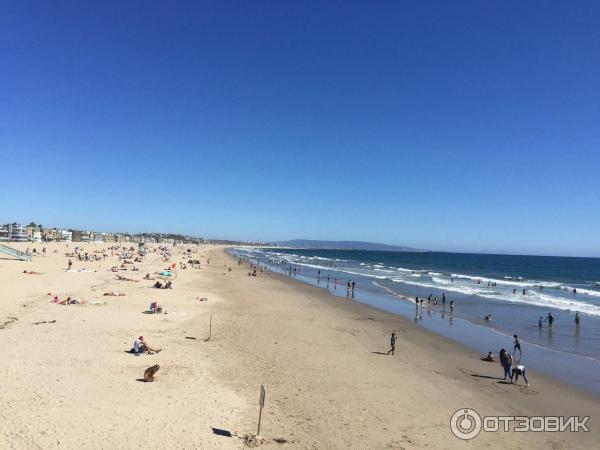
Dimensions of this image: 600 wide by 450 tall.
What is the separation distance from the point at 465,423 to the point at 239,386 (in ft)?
20.5

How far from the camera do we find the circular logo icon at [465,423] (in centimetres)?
984

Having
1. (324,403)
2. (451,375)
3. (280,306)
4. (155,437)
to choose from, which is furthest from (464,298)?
(155,437)

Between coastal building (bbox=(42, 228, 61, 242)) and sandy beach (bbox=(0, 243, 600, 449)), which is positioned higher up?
coastal building (bbox=(42, 228, 61, 242))

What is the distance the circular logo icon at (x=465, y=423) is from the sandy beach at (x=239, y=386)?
193mm

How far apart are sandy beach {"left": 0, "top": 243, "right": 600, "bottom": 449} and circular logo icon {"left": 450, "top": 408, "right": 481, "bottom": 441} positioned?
0.63 ft

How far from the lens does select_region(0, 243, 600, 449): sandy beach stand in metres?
8.85

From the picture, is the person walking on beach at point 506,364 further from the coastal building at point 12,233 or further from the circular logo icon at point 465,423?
the coastal building at point 12,233

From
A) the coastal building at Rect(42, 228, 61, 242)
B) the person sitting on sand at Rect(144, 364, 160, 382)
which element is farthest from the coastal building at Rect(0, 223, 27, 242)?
the person sitting on sand at Rect(144, 364, 160, 382)

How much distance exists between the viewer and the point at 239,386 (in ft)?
38.5

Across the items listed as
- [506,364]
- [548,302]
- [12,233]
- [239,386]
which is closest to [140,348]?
[239,386]

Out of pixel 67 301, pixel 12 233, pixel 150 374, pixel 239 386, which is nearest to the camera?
pixel 150 374

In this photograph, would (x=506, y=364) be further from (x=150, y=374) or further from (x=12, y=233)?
(x=12, y=233)

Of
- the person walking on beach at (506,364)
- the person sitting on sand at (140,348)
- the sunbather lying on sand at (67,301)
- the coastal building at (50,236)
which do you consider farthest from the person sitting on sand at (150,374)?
the coastal building at (50,236)

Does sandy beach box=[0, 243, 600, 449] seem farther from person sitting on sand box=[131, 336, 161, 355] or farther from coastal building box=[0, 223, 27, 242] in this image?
coastal building box=[0, 223, 27, 242]
